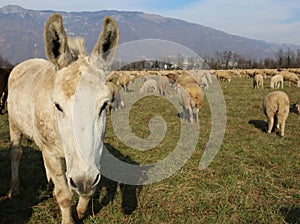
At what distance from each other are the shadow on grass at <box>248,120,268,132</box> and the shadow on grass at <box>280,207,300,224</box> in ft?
20.9

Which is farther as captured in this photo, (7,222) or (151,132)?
(151,132)

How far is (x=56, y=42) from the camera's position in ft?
8.06

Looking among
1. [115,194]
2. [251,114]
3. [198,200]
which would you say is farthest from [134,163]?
[251,114]

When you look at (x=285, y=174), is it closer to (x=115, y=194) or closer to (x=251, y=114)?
(x=115, y=194)

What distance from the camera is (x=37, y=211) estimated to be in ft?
12.7

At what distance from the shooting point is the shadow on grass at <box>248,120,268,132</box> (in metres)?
10.3

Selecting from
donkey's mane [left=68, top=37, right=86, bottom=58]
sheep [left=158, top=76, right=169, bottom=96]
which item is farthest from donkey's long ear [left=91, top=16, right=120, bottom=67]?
sheep [left=158, top=76, right=169, bottom=96]

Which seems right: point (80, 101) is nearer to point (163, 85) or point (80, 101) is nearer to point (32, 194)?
point (32, 194)

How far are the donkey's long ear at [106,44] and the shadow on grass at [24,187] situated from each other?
2718mm

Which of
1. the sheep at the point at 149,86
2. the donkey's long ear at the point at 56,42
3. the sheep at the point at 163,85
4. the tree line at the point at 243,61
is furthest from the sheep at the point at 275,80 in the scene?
the tree line at the point at 243,61

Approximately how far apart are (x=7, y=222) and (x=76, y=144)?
7.87 feet

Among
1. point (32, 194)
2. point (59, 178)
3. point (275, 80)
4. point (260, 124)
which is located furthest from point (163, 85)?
point (59, 178)

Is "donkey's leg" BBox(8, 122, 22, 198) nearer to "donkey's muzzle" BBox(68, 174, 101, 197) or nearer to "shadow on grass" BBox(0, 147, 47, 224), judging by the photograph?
"shadow on grass" BBox(0, 147, 47, 224)

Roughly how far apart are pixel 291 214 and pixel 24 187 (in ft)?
15.2
